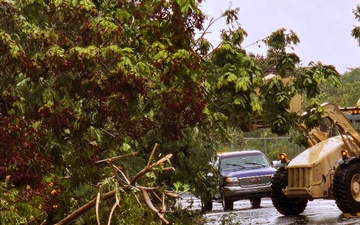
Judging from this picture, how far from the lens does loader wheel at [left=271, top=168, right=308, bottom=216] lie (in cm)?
2167

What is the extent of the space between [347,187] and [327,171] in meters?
1.01

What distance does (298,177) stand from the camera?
68.1 feet

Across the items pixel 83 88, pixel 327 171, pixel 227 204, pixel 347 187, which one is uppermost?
pixel 83 88

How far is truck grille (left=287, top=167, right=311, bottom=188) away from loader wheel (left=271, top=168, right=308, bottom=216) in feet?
1.92

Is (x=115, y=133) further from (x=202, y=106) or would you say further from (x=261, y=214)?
(x=261, y=214)

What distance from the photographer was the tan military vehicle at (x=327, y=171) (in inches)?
785

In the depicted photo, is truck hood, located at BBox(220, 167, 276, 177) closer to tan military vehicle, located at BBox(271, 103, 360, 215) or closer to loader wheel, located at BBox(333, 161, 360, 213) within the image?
tan military vehicle, located at BBox(271, 103, 360, 215)

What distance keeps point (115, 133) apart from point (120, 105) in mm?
1037

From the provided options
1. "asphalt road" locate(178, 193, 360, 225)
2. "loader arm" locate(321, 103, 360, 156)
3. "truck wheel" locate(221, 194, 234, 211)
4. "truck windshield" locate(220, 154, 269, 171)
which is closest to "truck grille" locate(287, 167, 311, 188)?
"asphalt road" locate(178, 193, 360, 225)

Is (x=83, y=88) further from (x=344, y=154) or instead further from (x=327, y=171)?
(x=327, y=171)

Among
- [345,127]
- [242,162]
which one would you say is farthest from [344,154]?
[242,162]

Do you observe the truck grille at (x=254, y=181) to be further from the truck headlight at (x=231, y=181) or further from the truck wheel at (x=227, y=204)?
the truck wheel at (x=227, y=204)

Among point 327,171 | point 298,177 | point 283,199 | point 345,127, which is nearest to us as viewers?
point 327,171

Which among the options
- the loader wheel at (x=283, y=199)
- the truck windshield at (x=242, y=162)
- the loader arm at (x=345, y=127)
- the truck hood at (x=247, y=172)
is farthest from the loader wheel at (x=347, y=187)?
the truck windshield at (x=242, y=162)
